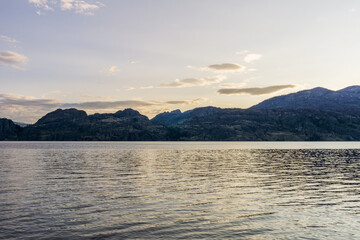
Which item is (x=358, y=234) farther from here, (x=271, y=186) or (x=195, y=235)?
(x=271, y=186)

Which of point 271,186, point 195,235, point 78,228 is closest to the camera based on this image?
point 195,235

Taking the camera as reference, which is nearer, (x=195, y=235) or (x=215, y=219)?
(x=195, y=235)

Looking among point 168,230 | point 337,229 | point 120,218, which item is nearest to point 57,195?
point 120,218

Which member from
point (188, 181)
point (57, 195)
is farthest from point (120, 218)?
point (188, 181)

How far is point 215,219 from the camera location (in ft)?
87.7

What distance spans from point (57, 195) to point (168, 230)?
65.4 ft

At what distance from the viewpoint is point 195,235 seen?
2203 cm

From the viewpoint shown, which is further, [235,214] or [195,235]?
[235,214]

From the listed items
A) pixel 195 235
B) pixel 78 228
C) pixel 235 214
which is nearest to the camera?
pixel 195 235

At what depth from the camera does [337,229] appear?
24.0 metres

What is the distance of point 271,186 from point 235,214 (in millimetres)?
20107

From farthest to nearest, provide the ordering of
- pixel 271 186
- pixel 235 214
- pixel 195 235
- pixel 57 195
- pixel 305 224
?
1. pixel 271 186
2. pixel 57 195
3. pixel 235 214
4. pixel 305 224
5. pixel 195 235

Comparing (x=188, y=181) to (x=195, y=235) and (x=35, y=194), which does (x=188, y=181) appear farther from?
(x=195, y=235)

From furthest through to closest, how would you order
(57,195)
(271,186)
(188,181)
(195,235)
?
1. (188,181)
2. (271,186)
3. (57,195)
4. (195,235)
